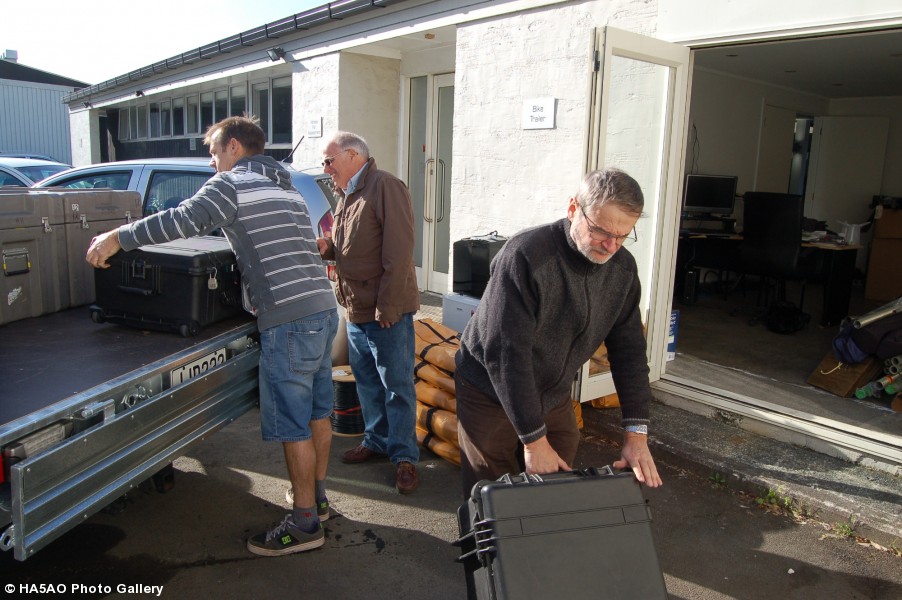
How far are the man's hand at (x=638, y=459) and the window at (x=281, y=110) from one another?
8264 mm

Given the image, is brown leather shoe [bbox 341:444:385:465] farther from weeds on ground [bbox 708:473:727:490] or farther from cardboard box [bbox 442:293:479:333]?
weeds on ground [bbox 708:473:727:490]

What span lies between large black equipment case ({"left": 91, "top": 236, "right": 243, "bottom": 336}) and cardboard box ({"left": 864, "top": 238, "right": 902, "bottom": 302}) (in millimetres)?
9849

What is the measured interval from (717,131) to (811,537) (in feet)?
24.9

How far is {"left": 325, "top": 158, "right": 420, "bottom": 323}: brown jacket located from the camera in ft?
11.9

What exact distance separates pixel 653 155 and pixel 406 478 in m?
2.97

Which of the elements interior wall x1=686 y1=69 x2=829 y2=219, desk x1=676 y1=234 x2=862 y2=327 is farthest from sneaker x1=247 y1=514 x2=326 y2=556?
interior wall x1=686 y1=69 x2=829 y2=219

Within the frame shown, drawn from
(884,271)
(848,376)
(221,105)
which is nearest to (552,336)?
(848,376)

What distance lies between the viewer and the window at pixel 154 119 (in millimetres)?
14953

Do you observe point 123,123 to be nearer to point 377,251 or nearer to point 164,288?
point 377,251

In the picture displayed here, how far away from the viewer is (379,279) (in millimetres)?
3723

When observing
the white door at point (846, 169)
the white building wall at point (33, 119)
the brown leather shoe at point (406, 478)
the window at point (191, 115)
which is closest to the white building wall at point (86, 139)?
the window at point (191, 115)

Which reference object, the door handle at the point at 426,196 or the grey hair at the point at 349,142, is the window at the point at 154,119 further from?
the grey hair at the point at 349,142

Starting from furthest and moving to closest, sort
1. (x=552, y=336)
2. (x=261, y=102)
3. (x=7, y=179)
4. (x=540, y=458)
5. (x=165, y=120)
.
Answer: (x=165, y=120) → (x=7, y=179) → (x=261, y=102) → (x=552, y=336) → (x=540, y=458)

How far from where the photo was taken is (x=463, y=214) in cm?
676
